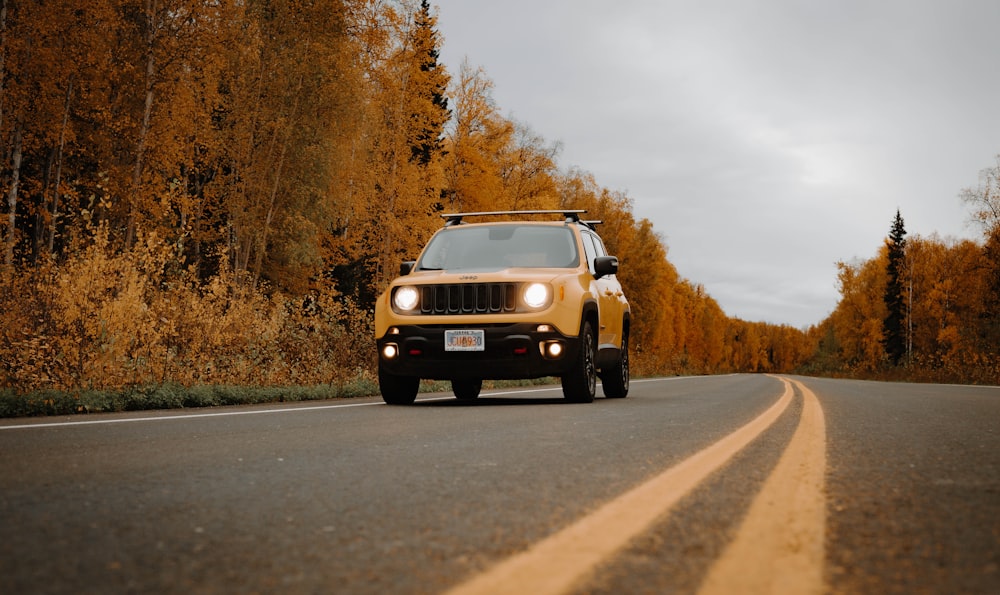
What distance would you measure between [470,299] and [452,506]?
21.9ft

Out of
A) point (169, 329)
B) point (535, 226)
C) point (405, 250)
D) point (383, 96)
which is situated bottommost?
point (169, 329)

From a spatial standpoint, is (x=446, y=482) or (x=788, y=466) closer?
(x=446, y=482)

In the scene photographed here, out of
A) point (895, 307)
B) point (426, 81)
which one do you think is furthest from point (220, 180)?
point (895, 307)

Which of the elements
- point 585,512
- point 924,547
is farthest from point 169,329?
point 924,547

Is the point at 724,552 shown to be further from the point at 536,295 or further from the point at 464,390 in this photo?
the point at 464,390

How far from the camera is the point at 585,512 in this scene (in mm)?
3289

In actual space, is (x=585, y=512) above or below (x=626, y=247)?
below

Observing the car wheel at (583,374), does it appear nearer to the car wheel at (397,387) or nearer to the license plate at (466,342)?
the license plate at (466,342)

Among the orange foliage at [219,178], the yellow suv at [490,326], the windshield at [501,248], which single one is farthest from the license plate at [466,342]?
the orange foliage at [219,178]

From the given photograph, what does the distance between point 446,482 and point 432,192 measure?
28728 mm

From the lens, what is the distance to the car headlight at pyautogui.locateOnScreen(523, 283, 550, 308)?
32.6ft

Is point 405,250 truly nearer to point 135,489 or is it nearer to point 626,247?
point 135,489

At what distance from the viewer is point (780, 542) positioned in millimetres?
2744

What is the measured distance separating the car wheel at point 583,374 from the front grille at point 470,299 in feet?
3.12
